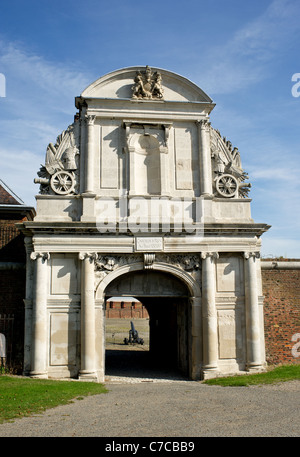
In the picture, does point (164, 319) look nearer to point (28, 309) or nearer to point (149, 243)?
Answer: point (149, 243)

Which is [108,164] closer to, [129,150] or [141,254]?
[129,150]

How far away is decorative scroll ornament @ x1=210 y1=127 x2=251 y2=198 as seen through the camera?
53.9 ft

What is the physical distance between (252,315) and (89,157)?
301 inches

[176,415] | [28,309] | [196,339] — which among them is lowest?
[176,415]

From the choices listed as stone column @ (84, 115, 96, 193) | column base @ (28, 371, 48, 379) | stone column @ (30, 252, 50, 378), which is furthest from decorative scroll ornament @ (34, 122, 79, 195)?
column base @ (28, 371, 48, 379)

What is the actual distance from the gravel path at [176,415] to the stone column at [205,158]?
262 inches

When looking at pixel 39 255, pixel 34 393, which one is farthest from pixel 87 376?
pixel 39 255

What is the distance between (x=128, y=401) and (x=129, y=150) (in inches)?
331

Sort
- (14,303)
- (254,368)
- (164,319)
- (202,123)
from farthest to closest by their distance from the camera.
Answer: (164,319)
(202,123)
(14,303)
(254,368)

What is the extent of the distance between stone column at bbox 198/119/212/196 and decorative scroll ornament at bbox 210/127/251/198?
0.28 metres

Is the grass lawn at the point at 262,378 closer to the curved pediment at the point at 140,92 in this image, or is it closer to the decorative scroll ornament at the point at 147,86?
the curved pediment at the point at 140,92

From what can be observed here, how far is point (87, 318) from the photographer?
14.7 m

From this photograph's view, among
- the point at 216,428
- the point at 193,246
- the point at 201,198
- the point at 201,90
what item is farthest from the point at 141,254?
the point at 216,428

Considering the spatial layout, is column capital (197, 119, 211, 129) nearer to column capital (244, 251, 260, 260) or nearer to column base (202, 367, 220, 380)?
column capital (244, 251, 260, 260)
